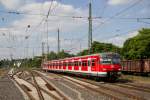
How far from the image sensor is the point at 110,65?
32.2 meters

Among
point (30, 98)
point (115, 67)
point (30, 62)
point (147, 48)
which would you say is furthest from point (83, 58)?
point (30, 62)

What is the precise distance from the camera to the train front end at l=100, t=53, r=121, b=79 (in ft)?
105

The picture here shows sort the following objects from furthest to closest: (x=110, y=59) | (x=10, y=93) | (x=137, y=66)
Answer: (x=137, y=66), (x=110, y=59), (x=10, y=93)

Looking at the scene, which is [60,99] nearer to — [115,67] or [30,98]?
[30,98]

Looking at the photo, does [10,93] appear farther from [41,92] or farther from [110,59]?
[110,59]

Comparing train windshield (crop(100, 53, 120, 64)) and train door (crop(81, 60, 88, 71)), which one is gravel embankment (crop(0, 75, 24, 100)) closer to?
train windshield (crop(100, 53, 120, 64))

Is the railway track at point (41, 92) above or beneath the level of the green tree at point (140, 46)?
beneath

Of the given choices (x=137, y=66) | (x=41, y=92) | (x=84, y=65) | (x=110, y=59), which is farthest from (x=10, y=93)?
(x=137, y=66)

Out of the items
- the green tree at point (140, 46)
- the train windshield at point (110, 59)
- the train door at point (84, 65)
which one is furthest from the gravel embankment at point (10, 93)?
the green tree at point (140, 46)

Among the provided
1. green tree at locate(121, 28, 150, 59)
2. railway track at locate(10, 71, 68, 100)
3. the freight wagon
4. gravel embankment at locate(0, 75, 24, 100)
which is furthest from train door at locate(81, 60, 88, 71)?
green tree at locate(121, 28, 150, 59)

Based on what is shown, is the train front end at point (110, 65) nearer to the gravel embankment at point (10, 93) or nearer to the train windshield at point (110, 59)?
the train windshield at point (110, 59)

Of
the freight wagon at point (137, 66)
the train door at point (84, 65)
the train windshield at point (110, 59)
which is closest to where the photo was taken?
the train windshield at point (110, 59)

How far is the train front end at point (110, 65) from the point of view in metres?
32.0

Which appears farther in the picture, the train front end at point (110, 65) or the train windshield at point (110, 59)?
the train windshield at point (110, 59)
